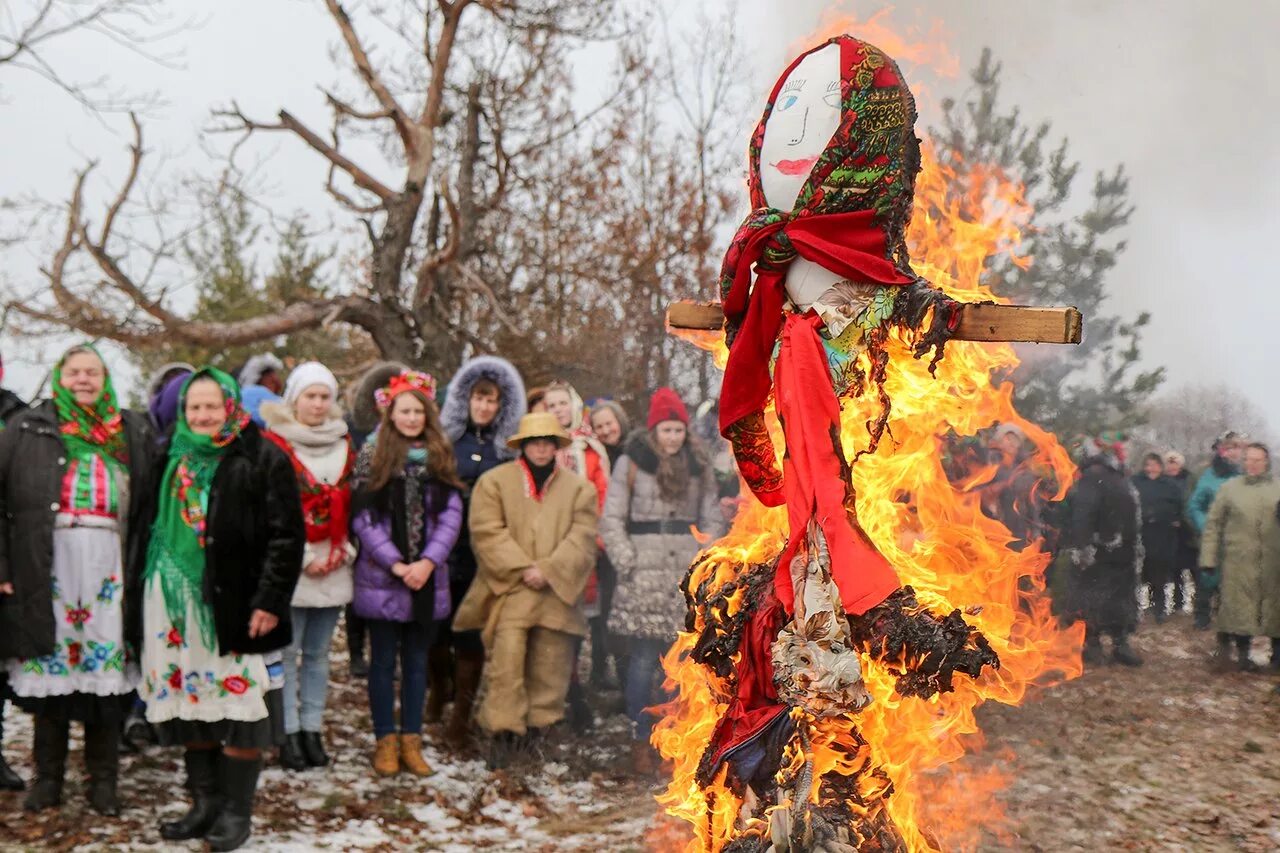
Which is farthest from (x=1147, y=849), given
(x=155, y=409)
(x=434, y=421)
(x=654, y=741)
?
(x=155, y=409)

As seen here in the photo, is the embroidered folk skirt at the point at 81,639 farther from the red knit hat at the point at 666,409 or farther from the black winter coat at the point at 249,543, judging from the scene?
the red knit hat at the point at 666,409

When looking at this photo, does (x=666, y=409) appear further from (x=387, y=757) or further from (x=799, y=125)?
(x=799, y=125)

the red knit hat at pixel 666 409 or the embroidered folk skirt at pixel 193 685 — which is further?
the red knit hat at pixel 666 409

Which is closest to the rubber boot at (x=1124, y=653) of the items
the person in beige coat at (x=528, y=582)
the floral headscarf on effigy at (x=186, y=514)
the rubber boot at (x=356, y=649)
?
the person in beige coat at (x=528, y=582)

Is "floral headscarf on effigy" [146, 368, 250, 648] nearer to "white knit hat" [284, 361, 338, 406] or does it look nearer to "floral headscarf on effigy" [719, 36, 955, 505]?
"white knit hat" [284, 361, 338, 406]

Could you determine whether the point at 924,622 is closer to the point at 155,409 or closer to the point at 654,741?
the point at 654,741

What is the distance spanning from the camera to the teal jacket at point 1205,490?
9359mm

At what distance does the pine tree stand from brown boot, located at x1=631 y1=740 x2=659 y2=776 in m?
3.88

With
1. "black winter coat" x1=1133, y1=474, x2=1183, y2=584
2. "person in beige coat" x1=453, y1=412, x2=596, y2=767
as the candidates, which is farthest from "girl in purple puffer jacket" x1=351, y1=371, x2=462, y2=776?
"black winter coat" x1=1133, y1=474, x2=1183, y2=584

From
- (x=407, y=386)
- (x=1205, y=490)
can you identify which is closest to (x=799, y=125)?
(x=407, y=386)

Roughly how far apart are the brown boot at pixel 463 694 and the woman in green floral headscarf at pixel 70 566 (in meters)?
2.14

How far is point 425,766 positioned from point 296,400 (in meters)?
2.28

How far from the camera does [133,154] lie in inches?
412

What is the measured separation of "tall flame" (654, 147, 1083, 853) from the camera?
3545 millimetres
